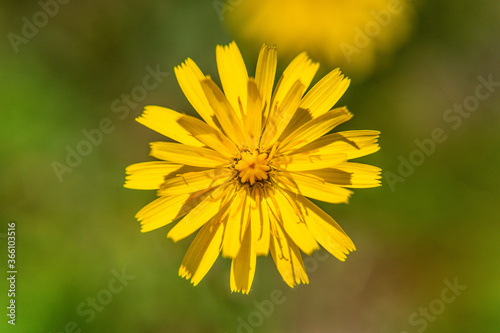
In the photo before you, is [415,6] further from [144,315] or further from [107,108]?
[144,315]

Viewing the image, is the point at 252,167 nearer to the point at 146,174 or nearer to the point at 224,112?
the point at 224,112

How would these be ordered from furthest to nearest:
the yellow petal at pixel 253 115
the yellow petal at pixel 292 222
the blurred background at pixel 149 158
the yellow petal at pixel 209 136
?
the blurred background at pixel 149 158, the yellow petal at pixel 292 222, the yellow petal at pixel 209 136, the yellow petal at pixel 253 115

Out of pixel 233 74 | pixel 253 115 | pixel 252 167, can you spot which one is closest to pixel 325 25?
pixel 233 74

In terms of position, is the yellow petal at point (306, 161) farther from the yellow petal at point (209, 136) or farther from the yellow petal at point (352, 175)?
the yellow petal at point (209, 136)

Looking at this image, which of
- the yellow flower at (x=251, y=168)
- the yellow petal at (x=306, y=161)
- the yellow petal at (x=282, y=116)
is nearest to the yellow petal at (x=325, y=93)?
the yellow flower at (x=251, y=168)

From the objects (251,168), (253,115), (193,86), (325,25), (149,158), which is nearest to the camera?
(253,115)

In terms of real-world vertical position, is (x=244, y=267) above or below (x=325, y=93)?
below

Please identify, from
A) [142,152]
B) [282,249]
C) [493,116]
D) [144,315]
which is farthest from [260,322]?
[493,116]
